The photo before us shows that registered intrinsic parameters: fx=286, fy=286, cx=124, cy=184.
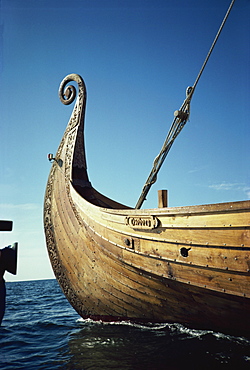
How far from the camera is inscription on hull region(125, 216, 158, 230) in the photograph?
Answer: 3.83 meters

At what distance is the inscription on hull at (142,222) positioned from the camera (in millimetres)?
3833

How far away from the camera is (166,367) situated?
348 centimetres

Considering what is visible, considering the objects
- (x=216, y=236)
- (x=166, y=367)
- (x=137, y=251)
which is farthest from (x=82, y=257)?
(x=216, y=236)

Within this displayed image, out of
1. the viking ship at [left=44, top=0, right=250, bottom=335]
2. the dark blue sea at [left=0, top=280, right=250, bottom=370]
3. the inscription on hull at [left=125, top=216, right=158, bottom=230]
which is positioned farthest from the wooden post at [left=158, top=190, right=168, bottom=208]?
the dark blue sea at [left=0, top=280, right=250, bottom=370]

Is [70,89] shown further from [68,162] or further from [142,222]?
[142,222]

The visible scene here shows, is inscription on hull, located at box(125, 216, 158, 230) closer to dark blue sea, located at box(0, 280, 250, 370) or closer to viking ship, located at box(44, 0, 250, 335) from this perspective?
viking ship, located at box(44, 0, 250, 335)

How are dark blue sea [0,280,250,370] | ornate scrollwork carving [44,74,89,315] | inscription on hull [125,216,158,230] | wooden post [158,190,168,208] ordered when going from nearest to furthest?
dark blue sea [0,280,250,370] → inscription on hull [125,216,158,230] → wooden post [158,190,168,208] → ornate scrollwork carving [44,74,89,315]

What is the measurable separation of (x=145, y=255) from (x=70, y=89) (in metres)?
4.71

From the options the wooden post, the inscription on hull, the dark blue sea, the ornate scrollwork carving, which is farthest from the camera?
the ornate scrollwork carving

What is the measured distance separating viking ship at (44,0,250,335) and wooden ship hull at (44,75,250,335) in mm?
12

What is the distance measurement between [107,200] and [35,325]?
3464 mm

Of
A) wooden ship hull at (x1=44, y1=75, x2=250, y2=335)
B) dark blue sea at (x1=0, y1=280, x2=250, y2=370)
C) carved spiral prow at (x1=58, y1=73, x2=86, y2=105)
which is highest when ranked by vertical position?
carved spiral prow at (x1=58, y1=73, x2=86, y2=105)

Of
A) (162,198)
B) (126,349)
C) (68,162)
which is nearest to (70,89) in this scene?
(68,162)

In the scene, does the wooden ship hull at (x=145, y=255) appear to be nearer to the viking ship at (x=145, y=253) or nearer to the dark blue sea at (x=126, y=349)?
the viking ship at (x=145, y=253)
